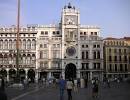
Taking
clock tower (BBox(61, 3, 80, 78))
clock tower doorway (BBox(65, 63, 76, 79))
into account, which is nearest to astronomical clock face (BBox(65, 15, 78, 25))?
clock tower (BBox(61, 3, 80, 78))

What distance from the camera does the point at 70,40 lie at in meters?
103

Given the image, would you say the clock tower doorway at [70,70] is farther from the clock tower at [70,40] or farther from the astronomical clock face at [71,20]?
the astronomical clock face at [71,20]

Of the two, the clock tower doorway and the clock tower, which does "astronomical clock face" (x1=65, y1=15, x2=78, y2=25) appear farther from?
the clock tower doorway

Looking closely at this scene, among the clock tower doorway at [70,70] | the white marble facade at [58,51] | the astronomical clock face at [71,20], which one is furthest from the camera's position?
the astronomical clock face at [71,20]

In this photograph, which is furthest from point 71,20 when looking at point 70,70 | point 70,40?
point 70,70

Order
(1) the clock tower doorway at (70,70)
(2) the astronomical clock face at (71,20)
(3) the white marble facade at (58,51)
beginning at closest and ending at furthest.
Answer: (3) the white marble facade at (58,51) < (1) the clock tower doorway at (70,70) < (2) the astronomical clock face at (71,20)

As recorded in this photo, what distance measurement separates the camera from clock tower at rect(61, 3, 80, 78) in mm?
102125

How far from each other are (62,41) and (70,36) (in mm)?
2698

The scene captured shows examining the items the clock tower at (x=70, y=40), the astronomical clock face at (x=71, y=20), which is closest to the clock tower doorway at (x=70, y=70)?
the clock tower at (x=70, y=40)

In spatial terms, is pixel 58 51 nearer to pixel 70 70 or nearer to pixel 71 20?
pixel 70 70

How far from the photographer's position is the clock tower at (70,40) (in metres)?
102

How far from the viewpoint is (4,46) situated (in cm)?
10138

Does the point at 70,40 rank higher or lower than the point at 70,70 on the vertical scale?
higher

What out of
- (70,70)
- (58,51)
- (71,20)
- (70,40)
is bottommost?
(70,70)
